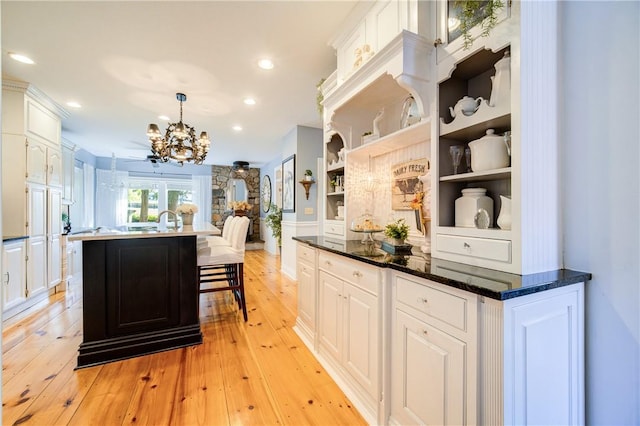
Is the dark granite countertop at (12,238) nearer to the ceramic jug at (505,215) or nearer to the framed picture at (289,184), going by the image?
the framed picture at (289,184)

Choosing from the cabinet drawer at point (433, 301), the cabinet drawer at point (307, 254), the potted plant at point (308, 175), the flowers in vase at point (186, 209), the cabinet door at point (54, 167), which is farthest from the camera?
the potted plant at point (308, 175)

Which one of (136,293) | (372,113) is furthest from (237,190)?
(372,113)

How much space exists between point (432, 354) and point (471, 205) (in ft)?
2.65

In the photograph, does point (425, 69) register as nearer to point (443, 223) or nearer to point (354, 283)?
point (443, 223)

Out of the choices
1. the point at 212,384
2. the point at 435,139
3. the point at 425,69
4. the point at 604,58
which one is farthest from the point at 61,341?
the point at 604,58

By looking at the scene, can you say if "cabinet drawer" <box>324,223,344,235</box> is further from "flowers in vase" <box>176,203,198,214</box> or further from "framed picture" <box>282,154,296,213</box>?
"framed picture" <box>282,154,296,213</box>

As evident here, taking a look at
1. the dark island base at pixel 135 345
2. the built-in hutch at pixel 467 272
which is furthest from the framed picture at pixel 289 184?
the built-in hutch at pixel 467 272

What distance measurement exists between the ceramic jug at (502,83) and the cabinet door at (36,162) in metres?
4.66

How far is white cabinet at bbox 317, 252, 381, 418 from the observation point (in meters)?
1.68

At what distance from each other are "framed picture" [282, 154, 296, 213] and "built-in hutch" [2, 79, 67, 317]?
3270mm

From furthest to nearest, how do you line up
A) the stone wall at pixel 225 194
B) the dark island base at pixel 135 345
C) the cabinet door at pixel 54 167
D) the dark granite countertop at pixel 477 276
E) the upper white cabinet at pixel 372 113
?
the stone wall at pixel 225 194, the cabinet door at pixel 54 167, the dark island base at pixel 135 345, the upper white cabinet at pixel 372 113, the dark granite countertop at pixel 477 276

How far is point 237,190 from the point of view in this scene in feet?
28.6

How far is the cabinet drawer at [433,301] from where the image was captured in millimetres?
1228

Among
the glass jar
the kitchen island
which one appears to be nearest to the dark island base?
the kitchen island
